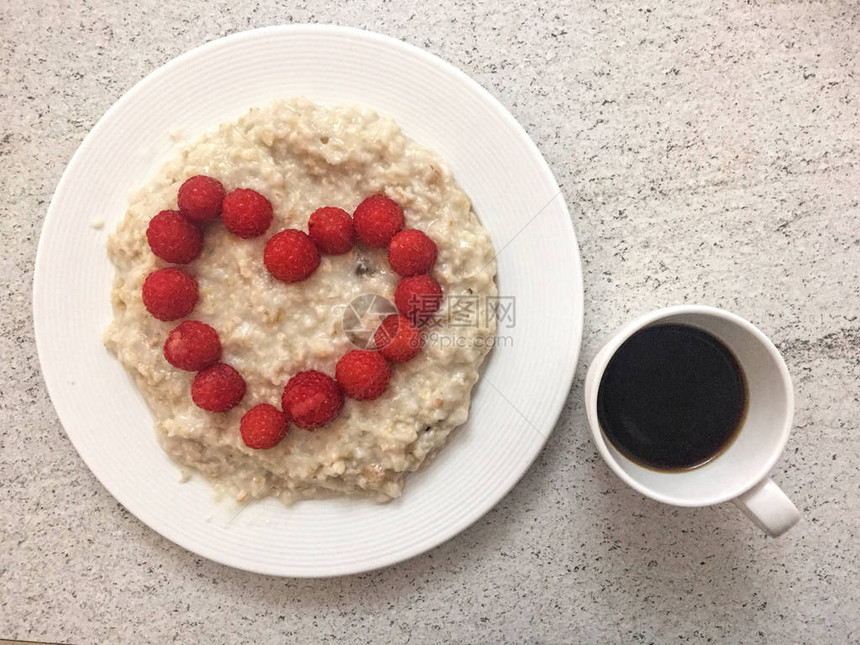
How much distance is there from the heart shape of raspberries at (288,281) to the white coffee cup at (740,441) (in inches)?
14.7

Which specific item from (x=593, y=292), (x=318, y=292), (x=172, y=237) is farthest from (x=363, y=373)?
(x=593, y=292)

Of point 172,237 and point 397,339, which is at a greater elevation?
point 172,237

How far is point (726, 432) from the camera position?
44.2 inches

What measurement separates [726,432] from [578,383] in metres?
0.30

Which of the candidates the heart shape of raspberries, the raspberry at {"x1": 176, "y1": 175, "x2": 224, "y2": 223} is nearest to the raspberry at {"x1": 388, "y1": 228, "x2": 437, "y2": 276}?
the heart shape of raspberries

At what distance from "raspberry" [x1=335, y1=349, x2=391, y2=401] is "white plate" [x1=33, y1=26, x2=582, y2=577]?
230 mm

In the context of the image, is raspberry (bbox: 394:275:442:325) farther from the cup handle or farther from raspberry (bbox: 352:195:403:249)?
the cup handle

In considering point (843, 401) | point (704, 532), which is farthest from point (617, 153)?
point (704, 532)

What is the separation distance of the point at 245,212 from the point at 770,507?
1.07 meters

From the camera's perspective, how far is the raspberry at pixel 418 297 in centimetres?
107

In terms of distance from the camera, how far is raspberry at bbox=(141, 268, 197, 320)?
41.9 inches

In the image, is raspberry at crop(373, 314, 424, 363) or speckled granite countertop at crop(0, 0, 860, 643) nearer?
raspberry at crop(373, 314, 424, 363)

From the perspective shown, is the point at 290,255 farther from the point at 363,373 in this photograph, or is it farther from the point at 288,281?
the point at 363,373

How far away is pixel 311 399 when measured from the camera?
1041 mm
